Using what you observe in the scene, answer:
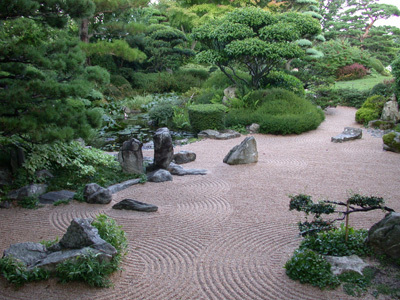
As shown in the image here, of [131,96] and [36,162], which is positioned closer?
[36,162]

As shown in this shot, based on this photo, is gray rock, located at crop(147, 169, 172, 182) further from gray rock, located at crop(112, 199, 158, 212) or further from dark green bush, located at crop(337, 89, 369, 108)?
dark green bush, located at crop(337, 89, 369, 108)

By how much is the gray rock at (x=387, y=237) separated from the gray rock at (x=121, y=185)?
4248mm

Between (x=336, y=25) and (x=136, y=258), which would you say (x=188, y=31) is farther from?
(x=136, y=258)

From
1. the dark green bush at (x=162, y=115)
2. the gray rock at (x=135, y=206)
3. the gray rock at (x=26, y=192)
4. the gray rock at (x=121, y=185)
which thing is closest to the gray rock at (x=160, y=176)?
the gray rock at (x=121, y=185)

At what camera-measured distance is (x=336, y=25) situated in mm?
29516

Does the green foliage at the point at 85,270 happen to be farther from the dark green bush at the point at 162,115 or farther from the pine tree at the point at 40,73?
the dark green bush at the point at 162,115

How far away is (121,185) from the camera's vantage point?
672 cm

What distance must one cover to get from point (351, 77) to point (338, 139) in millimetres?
15297

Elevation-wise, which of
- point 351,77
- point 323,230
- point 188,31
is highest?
point 188,31

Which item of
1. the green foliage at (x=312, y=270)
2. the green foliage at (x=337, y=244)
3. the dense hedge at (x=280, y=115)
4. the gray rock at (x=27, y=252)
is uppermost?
the dense hedge at (x=280, y=115)

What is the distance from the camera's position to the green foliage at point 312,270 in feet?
11.2

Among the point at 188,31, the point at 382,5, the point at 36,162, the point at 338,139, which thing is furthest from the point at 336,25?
the point at 36,162


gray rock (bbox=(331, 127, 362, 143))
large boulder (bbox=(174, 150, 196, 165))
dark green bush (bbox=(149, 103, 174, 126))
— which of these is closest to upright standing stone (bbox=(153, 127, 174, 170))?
large boulder (bbox=(174, 150, 196, 165))

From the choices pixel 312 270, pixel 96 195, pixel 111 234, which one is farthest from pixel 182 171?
pixel 312 270
